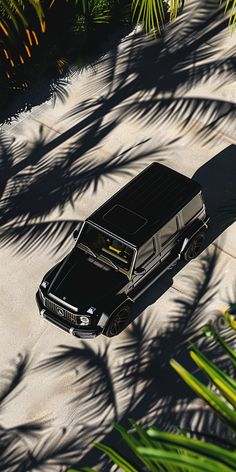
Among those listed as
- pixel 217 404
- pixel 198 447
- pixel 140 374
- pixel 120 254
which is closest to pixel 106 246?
pixel 120 254

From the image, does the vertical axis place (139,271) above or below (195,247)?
above

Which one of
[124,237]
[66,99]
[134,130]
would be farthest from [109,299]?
[66,99]

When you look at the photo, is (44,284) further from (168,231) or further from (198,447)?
(198,447)

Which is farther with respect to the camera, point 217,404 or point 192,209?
point 192,209

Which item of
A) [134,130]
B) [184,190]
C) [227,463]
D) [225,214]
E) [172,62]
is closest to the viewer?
[227,463]

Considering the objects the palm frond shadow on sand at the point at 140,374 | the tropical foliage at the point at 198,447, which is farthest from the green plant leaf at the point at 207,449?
the palm frond shadow on sand at the point at 140,374

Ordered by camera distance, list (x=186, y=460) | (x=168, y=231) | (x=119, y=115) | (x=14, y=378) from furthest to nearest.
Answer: (x=119, y=115), (x=168, y=231), (x=14, y=378), (x=186, y=460)

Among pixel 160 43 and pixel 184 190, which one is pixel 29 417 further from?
pixel 160 43

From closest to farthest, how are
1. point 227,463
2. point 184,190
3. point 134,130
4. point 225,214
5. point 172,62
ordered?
point 227,463, point 184,190, point 225,214, point 134,130, point 172,62

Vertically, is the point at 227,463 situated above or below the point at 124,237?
above
